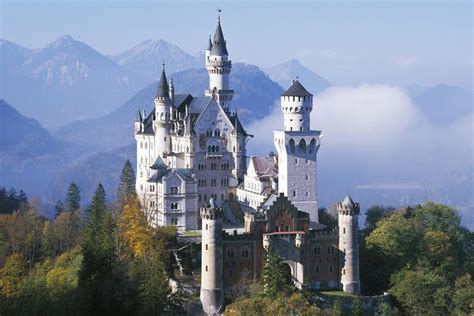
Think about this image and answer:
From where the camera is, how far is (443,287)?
88938mm

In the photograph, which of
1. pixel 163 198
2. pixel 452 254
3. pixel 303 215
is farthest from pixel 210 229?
pixel 452 254

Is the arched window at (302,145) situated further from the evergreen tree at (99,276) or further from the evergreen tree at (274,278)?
the evergreen tree at (99,276)

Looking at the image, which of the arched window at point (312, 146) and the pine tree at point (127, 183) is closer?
the arched window at point (312, 146)

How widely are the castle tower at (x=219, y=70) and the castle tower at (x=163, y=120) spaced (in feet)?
16.7

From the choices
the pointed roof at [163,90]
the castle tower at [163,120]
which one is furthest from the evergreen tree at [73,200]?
the pointed roof at [163,90]

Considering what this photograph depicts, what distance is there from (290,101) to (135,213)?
17.6 meters

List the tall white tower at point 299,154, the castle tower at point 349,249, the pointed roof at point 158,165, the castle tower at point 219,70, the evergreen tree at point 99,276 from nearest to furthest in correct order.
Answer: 1. the evergreen tree at point 99,276
2. the castle tower at point 349,249
3. the tall white tower at point 299,154
4. the pointed roof at point 158,165
5. the castle tower at point 219,70

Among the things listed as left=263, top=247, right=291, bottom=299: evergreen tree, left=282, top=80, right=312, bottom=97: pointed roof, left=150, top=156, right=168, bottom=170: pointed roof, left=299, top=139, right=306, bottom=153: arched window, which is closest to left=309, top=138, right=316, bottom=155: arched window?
left=299, top=139, right=306, bottom=153: arched window

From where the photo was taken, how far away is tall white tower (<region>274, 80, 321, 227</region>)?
97.2 metres

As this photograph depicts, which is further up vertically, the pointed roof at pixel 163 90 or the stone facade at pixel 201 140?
the pointed roof at pixel 163 90

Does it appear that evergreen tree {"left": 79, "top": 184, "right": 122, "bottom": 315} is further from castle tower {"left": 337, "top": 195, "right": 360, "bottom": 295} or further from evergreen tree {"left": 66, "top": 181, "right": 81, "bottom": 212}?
evergreen tree {"left": 66, "top": 181, "right": 81, "bottom": 212}

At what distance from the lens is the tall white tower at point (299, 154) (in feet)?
319

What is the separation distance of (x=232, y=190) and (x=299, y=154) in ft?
44.1

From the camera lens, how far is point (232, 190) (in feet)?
358
